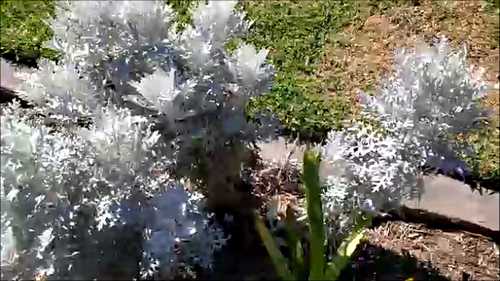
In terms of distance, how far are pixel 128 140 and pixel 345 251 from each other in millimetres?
778

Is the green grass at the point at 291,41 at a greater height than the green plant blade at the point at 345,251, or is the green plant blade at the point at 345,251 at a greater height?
the green grass at the point at 291,41

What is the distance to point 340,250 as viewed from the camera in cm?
316

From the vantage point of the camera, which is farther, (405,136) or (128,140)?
(405,136)

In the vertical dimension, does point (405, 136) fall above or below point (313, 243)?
above

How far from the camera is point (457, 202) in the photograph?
13.0 feet

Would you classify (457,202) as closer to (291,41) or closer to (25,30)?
(291,41)

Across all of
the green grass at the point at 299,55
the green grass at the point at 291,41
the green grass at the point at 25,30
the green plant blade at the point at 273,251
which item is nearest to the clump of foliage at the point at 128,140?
the green plant blade at the point at 273,251

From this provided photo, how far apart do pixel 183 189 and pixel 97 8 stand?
2.09ft

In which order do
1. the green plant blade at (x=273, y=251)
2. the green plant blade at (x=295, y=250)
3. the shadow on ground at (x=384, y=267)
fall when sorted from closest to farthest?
1. the green plant blade at (x=273, y=251)
2. the green plant blade at (x=295, y=250)
3. the shadow on ground at (x=384, y=267)

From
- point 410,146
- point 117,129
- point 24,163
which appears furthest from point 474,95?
point 24,163

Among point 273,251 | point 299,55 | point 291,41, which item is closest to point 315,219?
point 273,251

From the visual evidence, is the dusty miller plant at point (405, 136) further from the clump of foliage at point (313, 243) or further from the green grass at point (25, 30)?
the green grass at point (25, 30)

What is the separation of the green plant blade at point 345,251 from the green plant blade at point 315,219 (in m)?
0.03

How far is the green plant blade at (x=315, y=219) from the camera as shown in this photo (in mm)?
2881
